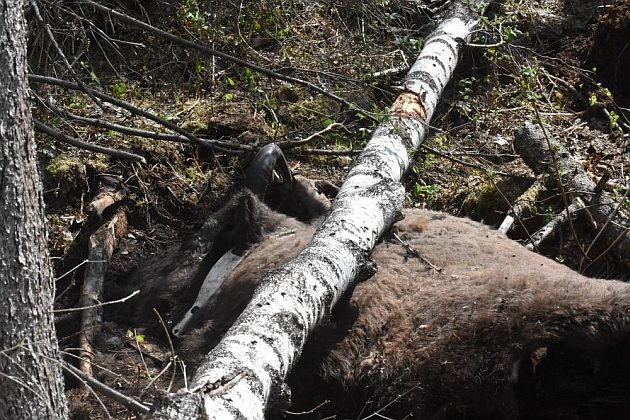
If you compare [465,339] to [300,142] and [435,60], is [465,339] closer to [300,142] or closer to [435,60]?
[300,142]

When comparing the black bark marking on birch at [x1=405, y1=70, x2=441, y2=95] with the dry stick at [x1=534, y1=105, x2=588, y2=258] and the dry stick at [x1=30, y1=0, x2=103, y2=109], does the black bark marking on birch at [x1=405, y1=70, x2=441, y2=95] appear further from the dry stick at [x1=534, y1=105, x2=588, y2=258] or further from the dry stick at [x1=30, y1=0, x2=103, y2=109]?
the dry stick at [x1=30, y1=0, x2=103, y2=109]

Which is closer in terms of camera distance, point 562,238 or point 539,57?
point 562,238

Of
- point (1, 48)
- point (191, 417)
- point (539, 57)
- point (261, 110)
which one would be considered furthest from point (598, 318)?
point (539, 57)

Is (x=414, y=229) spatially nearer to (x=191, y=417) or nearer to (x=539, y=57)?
(x=191, y=417)

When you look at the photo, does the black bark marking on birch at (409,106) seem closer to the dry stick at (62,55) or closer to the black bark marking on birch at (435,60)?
the black bark marking on birch at (435,60)

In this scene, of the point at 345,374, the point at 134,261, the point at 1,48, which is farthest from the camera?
the point at 134,261

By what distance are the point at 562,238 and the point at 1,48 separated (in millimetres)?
4953

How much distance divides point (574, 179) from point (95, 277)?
368 centimetres

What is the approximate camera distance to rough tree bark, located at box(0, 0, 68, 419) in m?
2.84

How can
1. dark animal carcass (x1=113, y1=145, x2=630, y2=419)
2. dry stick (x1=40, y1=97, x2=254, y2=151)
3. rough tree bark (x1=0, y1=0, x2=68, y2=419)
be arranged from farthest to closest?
dry stick (x1=40, y1=97, x2=254, y2=151)
dark animal carcass (x1=113, y1=145, x2=630, y2=419)
rough tree bark (x1=0, y1=0, x2=68, y2=419)

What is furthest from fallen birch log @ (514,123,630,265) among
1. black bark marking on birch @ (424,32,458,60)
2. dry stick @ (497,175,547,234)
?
black bark marking on birch @ (424,32,458,60)

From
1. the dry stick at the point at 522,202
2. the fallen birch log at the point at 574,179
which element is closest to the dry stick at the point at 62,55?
the dry stick at the point at 522,202

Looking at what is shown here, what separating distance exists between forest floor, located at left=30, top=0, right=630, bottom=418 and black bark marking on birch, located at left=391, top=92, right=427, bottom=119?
0.27 metres

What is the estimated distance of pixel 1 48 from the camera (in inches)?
111
